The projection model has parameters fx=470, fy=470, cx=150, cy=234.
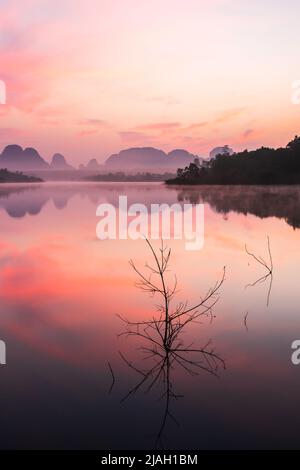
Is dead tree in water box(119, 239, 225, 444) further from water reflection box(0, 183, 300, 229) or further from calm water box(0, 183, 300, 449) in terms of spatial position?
water reflection box(0, 183, 300, 229)

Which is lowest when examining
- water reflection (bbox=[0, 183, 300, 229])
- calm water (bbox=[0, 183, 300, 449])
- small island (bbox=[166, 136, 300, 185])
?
calm water (bbox=[0, 183, 300, 449])

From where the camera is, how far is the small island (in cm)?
10612

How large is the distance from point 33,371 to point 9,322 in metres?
3.48

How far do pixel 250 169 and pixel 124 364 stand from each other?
116 m

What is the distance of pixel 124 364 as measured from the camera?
822 cm

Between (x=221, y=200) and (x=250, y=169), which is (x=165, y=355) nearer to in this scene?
(x=221, y=200)

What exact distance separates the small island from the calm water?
9205cm

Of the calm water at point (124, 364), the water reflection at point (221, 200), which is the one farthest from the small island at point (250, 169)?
the calm water at point (124, 364)

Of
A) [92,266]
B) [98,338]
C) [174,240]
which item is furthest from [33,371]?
[174,240]

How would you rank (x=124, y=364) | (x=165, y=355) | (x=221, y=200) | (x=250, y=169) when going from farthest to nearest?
(x=250, y=169) → (x=221, y=200) → (x=165, y=355) → (x=124, y=364)

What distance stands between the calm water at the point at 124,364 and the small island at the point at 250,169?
302ft

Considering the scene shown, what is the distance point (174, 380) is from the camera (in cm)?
757

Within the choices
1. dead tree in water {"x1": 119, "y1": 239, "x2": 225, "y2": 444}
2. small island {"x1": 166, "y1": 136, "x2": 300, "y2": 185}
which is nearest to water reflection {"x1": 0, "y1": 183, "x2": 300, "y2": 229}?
small island {"x1": 166, "y1": 136, "x2": 300, "y2": 185}

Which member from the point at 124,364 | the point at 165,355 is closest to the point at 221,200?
the point at 165,355
